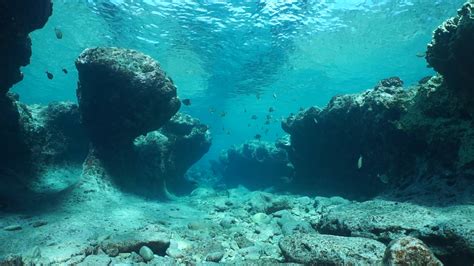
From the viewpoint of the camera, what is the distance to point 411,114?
28.3 ft

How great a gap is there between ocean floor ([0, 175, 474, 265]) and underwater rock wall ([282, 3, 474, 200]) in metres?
1.40

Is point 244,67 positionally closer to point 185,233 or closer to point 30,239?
point 185,233

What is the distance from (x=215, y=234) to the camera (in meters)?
8.62

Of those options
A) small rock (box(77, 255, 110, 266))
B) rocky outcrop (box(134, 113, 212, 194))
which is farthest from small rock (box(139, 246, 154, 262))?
rocky outcrop (box(134, 113, 212, 194))

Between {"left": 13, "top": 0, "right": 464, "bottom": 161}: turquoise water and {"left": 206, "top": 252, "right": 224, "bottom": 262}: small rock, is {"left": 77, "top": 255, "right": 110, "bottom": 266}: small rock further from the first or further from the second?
{"left": 13, "top": 0, "right": 464, "bottom": 161}: turquoise water

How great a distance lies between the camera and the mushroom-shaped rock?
417 inches

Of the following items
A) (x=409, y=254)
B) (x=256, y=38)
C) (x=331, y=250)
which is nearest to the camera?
(x=409, y=254)

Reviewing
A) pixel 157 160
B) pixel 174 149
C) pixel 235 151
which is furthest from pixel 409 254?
pixel 235 151

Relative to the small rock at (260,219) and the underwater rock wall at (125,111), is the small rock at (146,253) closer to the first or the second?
the small rock at (260,219)

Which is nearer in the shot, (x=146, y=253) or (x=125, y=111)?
(x=146, y=253)

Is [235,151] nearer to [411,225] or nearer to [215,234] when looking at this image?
[215,234]

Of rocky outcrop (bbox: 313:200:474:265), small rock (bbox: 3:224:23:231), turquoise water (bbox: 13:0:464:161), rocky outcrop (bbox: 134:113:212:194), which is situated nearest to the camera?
rocky outcrop (bbox: 313:200:474:265)

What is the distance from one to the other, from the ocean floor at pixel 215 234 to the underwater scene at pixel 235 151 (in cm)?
4

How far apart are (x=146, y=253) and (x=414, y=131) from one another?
290 inches
